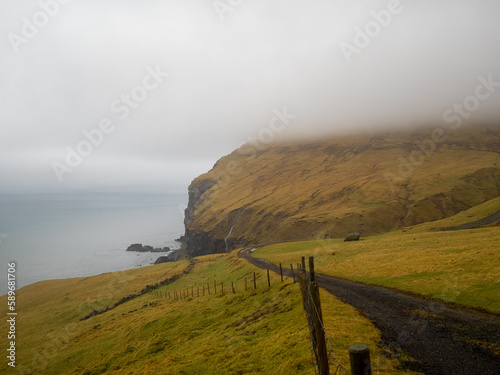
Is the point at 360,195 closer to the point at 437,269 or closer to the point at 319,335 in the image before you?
the point at 437,269

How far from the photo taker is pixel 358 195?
125688 mm

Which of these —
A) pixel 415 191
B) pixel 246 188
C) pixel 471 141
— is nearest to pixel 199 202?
pixel 246 188

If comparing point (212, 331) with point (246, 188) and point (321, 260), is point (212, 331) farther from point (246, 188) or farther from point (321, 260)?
point (246, 188)

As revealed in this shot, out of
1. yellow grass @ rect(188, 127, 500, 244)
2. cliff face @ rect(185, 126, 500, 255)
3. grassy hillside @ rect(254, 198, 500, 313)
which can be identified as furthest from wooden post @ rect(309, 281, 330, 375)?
yellow grass @ rect(188, 127, 500, 244)

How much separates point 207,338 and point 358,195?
119m

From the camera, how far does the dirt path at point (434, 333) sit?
1103cm

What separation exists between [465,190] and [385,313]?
121016 mm

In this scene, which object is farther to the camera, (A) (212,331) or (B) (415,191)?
(B) (415,191)

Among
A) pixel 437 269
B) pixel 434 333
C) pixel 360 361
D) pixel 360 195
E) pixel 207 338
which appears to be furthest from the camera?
pixel 360 195

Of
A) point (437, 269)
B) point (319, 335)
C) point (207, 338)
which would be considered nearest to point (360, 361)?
point (319, 335)

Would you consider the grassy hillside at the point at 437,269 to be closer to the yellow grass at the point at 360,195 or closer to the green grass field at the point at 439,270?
the green grass field at the point at 439,270

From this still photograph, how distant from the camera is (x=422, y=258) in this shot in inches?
1197

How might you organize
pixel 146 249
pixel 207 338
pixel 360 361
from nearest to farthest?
pixel 360 361 → pixel 207 338 → pixel 146 249

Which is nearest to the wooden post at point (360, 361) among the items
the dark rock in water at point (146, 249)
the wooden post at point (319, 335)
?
the wooden post at point (319, 335)
